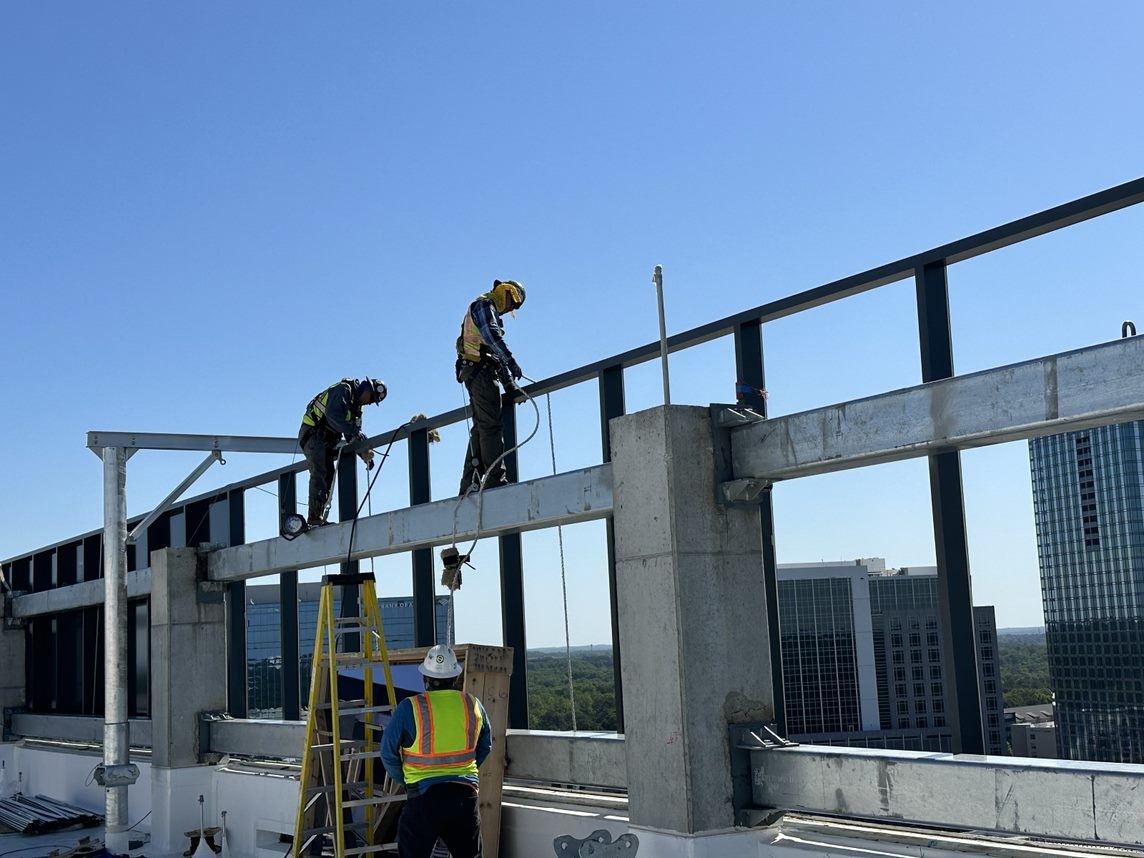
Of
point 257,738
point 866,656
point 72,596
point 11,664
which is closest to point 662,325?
point 257,738

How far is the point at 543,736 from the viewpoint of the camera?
955cm

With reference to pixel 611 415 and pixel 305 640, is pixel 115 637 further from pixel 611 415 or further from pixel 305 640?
pixel 611 415

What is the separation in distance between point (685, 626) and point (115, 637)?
9.61 m

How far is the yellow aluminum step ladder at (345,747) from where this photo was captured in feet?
31.4

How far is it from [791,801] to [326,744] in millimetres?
4504

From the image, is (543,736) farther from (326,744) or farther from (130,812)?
(130,812)

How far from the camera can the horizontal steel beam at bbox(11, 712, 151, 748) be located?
17.7 meters

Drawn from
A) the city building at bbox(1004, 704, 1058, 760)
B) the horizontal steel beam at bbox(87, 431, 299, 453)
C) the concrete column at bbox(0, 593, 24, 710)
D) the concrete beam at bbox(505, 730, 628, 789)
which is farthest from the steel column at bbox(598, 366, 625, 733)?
the city building at bbox(1004, 704, 1058, 760)

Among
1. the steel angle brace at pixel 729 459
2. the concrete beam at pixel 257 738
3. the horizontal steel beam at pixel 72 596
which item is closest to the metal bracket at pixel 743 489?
the steel angle brace at pixel 729 459

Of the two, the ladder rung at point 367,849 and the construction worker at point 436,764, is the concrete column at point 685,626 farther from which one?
the ladder rung at point 367,849

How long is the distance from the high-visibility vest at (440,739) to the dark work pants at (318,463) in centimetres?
541

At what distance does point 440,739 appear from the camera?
7.52m

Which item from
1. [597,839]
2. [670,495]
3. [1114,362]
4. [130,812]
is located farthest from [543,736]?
[130,812]

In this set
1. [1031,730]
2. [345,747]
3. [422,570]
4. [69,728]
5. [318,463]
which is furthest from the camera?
[1031,730]
